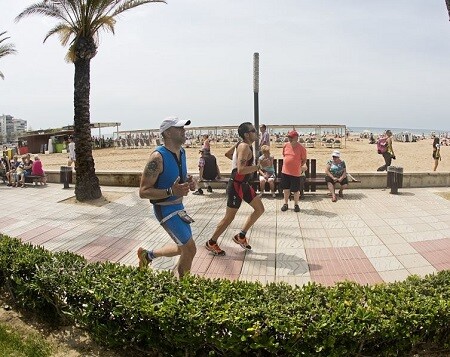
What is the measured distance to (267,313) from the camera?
8.73 ft

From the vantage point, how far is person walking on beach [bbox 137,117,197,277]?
3668mm

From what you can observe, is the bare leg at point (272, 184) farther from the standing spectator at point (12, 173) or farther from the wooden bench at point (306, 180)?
the standing spectator at point (12, 173)

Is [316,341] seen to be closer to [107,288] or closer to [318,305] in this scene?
[318,305]

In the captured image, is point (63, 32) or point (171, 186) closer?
point (171, 186)

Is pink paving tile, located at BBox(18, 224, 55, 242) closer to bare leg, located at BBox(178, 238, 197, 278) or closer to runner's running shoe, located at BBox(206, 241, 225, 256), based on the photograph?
runner's running shoe, located at BBox(206, 241, 225, 256)

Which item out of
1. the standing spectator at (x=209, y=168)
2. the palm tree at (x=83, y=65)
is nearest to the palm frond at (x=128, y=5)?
the palm tree at (x=83, y=65)

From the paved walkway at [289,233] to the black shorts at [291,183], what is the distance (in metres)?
0.51

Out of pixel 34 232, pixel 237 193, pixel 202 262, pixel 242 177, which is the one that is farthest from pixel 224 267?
pixel 34 232

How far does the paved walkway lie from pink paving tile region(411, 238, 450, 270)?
0.01 m

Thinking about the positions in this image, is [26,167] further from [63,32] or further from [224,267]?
[224,267]

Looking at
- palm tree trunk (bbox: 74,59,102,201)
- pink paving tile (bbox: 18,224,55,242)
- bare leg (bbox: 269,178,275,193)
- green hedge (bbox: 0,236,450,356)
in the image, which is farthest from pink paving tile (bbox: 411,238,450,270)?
palm tree trunk (bbox: 74,59,102,201)

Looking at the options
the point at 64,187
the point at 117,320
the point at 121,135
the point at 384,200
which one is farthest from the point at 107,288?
the point at 121,135

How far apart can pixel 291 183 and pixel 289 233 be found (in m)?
1.65

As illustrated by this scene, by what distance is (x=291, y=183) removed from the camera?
7969 mm
